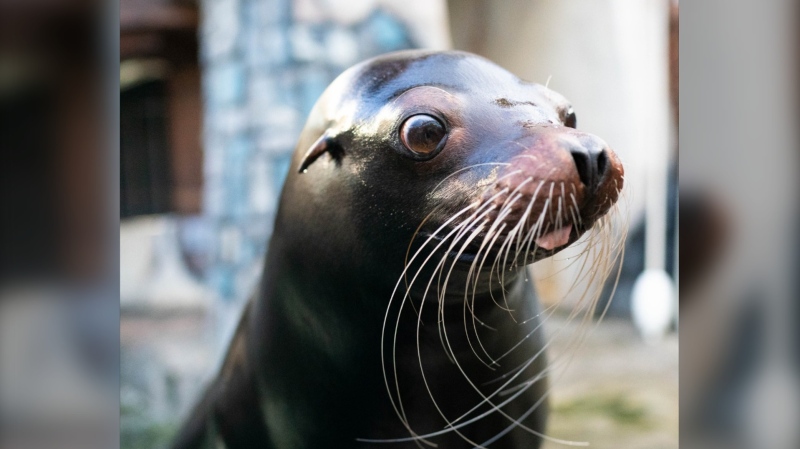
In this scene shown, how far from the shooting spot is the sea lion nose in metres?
1.36

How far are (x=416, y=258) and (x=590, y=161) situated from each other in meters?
0.45

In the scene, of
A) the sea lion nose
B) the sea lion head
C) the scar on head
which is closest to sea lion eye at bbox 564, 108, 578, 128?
the sea lion head

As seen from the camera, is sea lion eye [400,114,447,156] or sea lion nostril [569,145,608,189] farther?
sea lion eye [400,114,447,156]

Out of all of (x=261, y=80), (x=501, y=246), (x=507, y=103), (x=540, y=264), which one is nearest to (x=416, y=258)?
(x=501, y=246)

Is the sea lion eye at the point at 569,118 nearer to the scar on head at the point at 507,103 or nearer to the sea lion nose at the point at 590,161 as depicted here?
the scar on head at the point at 507,103

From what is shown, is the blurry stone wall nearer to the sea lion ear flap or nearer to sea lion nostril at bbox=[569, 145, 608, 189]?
the sea lion ear flap

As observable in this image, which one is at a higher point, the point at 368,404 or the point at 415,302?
the point at 415,302

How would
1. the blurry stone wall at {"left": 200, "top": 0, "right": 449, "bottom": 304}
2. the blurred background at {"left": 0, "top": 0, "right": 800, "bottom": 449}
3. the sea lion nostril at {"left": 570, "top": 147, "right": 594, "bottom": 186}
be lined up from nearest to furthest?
→ 1. the sea lion nostril at {"left": 570, "top": 147, "right": 594, "bottom": 186}
2. the blurred background at {"left": 0, "top": 0, "right": 800, "bottom": 449}
3. the blurry stone wall at {"left": 200, "top": 0, "right": 449, "bottom": 304}

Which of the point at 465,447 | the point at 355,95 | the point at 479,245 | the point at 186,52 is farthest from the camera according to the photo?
the point at 186,52

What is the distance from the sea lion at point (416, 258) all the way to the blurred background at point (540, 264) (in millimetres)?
315
